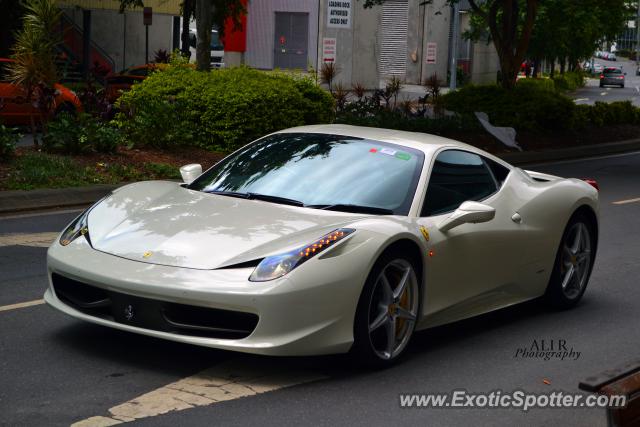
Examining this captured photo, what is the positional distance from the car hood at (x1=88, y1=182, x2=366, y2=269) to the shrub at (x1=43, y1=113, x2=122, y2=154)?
804 cm

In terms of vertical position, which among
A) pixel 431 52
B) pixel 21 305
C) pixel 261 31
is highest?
pixel 261 31

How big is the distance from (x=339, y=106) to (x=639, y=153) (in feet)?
25.5

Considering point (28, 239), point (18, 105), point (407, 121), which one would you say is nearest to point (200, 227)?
point (28, 239)

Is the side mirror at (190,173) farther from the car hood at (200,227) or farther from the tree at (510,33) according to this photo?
the tree at (510,33)

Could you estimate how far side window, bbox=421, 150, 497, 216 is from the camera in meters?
7.01

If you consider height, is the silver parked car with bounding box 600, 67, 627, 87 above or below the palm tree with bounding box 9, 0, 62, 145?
below

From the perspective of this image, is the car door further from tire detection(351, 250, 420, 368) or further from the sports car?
tire detection(351, 250, 420, 368)

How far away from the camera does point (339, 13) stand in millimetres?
46469

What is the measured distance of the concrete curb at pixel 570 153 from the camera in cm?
2184

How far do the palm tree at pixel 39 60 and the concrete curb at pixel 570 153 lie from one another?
9.35 meters

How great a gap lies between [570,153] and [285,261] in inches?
→ 733

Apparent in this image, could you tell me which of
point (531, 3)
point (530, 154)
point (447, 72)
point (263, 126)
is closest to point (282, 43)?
point (447, 72)

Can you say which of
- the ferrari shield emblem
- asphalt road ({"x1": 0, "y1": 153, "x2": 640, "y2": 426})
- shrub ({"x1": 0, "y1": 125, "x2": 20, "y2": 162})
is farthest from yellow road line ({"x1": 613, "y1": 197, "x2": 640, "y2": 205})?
the ferrari shield emblem

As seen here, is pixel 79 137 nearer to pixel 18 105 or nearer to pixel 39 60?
pixel 39 60
